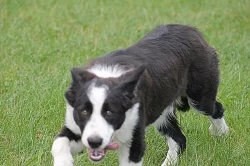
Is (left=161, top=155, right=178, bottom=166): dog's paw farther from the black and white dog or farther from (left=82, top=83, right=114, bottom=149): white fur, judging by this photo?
(left=82, top=83, right=114, bottom=149): white fur

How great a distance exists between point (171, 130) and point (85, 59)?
3.18 metres

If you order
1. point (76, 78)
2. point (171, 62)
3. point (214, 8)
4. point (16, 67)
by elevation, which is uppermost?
point (76, 78)

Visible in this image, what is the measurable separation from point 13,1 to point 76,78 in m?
8.46

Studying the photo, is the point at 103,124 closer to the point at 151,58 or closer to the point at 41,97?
the point at 151,58

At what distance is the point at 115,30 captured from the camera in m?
11.7

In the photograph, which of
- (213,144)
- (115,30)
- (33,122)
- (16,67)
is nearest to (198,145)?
(213,144)

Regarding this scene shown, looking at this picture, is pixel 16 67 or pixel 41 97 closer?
pixel 41 97

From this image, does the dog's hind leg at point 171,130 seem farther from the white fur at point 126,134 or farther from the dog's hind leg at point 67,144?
the dog's hind leg at point 67,144

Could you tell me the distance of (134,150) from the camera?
18.1ft

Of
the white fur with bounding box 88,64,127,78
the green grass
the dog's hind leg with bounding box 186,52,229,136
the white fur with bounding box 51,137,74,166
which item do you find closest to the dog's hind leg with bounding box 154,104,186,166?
the green grass

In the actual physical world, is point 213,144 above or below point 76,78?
below

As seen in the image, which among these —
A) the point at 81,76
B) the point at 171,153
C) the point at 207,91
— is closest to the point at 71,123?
the point at 81,76

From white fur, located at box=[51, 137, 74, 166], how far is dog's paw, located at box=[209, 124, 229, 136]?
238cm

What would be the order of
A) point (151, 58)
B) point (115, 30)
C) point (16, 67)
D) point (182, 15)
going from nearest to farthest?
1. point (151, 58)
2. point (16, 67)
3. point (115, 30)
4. point (182, 15)
